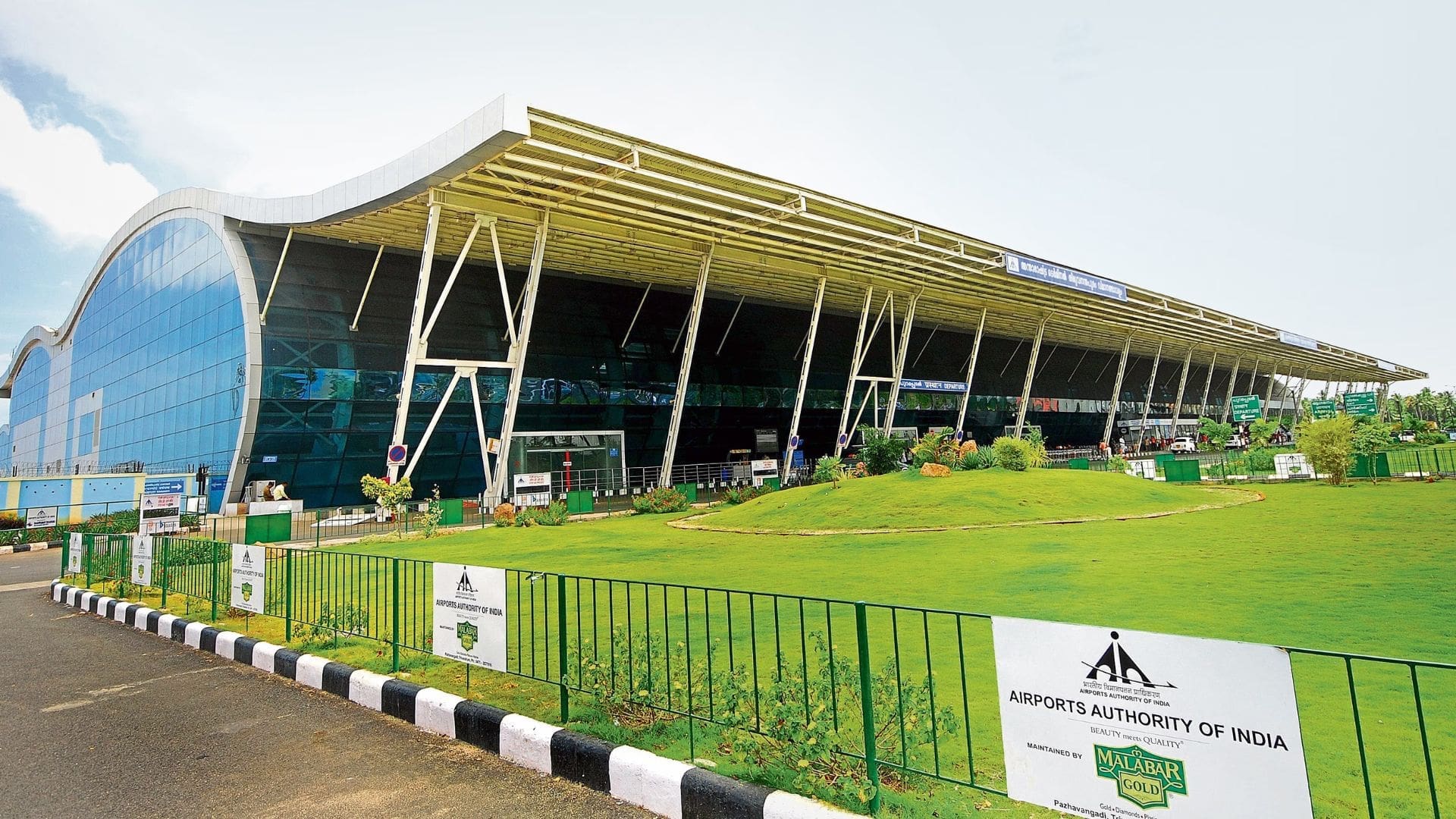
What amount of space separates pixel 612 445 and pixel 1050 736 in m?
33.9

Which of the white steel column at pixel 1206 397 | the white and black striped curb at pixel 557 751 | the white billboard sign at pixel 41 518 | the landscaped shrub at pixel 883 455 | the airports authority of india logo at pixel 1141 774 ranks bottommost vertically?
the white and black striped curb at pixel 557 751

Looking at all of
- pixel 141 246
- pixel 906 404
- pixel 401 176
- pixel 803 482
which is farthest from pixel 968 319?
pixel 141 246

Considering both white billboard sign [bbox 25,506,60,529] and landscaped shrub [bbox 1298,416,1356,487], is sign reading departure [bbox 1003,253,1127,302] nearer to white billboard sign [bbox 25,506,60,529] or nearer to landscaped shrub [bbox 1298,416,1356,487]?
landscaped shrub [bbox 1298,416,1356,487]

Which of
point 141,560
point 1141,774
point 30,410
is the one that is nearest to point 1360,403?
point 1141,774

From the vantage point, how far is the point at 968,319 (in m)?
49.4

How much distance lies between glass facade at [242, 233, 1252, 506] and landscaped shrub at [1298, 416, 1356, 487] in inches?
1005

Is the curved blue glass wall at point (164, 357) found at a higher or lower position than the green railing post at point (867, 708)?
higher

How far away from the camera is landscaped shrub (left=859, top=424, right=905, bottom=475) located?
2633 centimetres

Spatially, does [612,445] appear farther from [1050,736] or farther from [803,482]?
[1050,736]

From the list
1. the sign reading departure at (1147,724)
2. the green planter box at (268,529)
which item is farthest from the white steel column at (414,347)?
the sign reading departure at (1147,724)

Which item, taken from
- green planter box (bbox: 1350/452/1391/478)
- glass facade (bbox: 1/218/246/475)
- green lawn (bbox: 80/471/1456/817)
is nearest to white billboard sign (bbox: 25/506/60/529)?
glass facade (bbox: 1/218/246/475)

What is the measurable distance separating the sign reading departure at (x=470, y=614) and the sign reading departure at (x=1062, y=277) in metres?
31.7

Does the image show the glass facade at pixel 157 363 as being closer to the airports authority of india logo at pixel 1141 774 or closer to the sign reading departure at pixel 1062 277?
the airports authority of india logo at pixel 1141 774

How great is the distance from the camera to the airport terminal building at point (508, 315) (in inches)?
929
